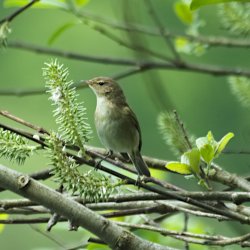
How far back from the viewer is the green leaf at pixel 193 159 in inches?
70.7

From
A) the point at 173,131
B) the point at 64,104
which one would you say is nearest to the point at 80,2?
the point at 173,131

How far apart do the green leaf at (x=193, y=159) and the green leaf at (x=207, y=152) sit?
20mm

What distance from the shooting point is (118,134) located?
3639mm

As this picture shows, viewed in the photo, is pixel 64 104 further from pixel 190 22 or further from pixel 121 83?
pixel 121 83

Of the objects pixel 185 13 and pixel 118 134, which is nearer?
pixel 185 13

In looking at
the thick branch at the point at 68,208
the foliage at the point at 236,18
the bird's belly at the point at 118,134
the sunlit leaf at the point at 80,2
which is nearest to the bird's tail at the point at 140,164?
the bird's belly at the point at 118,134

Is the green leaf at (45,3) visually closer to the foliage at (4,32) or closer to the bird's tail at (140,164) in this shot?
the bird's tail at (140,164)

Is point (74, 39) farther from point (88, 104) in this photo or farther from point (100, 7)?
point (100, 7)

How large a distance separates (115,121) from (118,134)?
0.38 feet

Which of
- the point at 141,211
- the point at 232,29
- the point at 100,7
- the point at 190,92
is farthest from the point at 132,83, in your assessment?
the point at 141,211

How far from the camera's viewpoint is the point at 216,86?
38.4 ft

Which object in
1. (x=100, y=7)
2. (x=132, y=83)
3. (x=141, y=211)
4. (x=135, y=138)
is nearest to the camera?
(x=141, y=211)

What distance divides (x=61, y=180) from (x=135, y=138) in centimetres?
219

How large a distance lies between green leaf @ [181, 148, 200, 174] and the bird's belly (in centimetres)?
166
